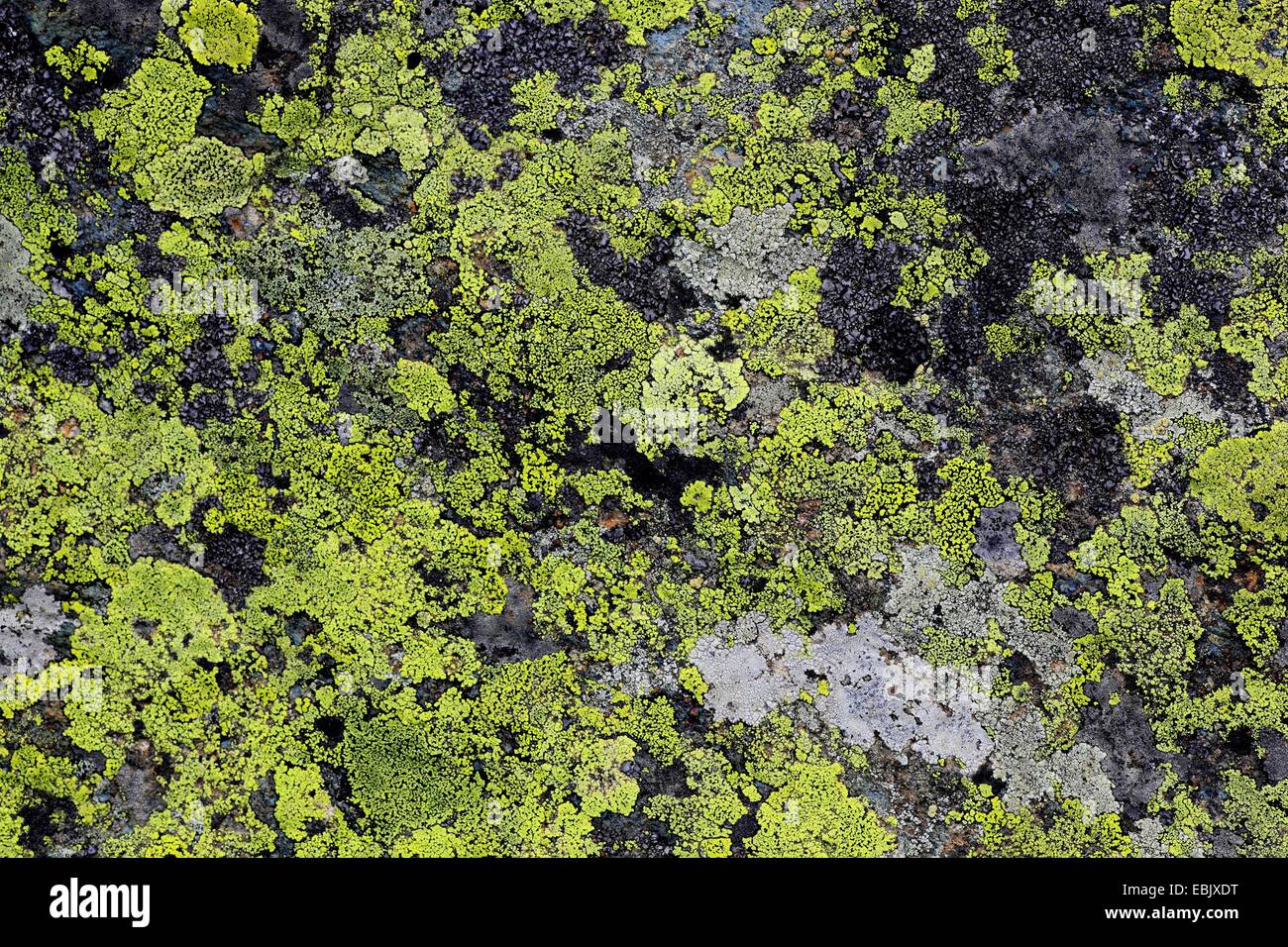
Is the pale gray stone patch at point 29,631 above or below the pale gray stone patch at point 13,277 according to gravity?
below

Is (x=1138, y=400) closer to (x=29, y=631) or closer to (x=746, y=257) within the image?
(x=746, y=257)

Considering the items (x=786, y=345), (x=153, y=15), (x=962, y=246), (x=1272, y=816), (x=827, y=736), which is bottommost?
(x=1272, y=816)

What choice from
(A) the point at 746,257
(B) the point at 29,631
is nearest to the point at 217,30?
(A) the point at 746,257

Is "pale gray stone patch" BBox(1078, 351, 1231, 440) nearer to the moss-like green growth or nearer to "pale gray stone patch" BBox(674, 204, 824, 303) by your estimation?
"pale gray stone patch" BBox(674, 204, 824, 303)

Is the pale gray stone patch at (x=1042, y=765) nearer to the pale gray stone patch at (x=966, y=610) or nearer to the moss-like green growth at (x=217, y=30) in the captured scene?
the pale gray stone patch at (x=966, y=610)

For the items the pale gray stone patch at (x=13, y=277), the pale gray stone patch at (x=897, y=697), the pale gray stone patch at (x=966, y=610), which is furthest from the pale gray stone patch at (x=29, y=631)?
the pale gray stone patch at (x=966, y=610)

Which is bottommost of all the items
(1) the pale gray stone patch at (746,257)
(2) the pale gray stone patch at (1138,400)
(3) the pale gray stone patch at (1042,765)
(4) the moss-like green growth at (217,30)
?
(3) the pale gray stone patch at (1042,765)

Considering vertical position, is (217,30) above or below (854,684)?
above

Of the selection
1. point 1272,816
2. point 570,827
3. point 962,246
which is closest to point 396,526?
point 570,827

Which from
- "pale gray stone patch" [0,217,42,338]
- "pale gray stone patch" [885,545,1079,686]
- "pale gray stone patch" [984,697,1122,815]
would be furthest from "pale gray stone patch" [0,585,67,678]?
"pale gray stone patch" [984,697,1122,815]

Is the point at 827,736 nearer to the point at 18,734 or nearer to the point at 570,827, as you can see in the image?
the point at 570,827

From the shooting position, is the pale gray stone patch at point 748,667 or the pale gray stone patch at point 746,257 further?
the pale gray stone patch at point 748,667
